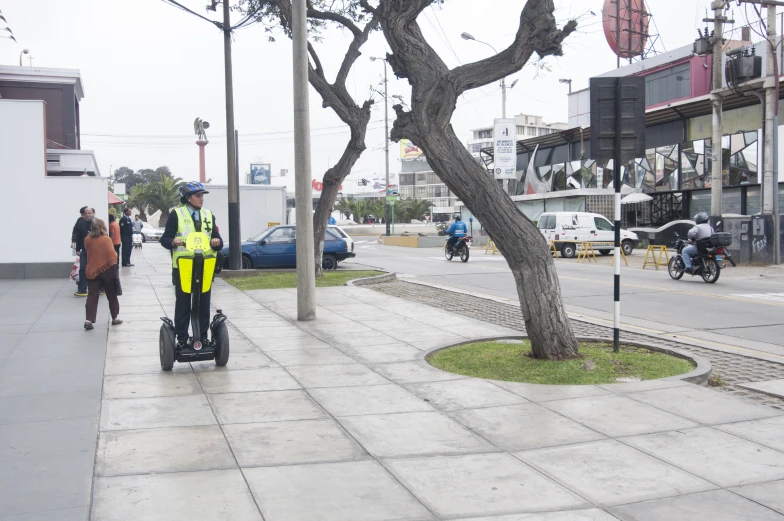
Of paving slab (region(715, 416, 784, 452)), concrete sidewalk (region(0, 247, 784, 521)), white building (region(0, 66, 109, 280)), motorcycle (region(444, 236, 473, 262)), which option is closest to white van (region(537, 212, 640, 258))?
motorcycle (region(444, 236, 473, 262))

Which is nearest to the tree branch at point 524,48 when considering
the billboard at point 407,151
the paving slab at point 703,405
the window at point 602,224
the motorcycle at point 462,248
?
the paving slab at point 703,405

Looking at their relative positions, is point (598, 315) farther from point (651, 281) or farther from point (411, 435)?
point (411, 435)

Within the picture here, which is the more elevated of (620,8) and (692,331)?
(620,8)

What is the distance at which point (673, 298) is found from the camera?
15.2 m

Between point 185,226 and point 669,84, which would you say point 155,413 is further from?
point 669,84

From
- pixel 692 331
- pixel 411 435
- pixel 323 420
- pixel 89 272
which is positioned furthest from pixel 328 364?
pixel 692 331

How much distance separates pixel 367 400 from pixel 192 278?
2.37 m

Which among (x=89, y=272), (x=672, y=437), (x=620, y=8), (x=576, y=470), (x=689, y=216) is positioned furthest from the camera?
(x=620, y=8)

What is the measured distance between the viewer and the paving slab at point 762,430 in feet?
18.2

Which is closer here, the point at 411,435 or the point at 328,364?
the point at 411,435

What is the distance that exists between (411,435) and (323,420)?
80 cm

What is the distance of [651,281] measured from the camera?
19.0 m

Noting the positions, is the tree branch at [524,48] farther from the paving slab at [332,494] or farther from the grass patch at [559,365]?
the paving slab at [332,494]

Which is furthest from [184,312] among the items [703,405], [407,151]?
[407,151]
